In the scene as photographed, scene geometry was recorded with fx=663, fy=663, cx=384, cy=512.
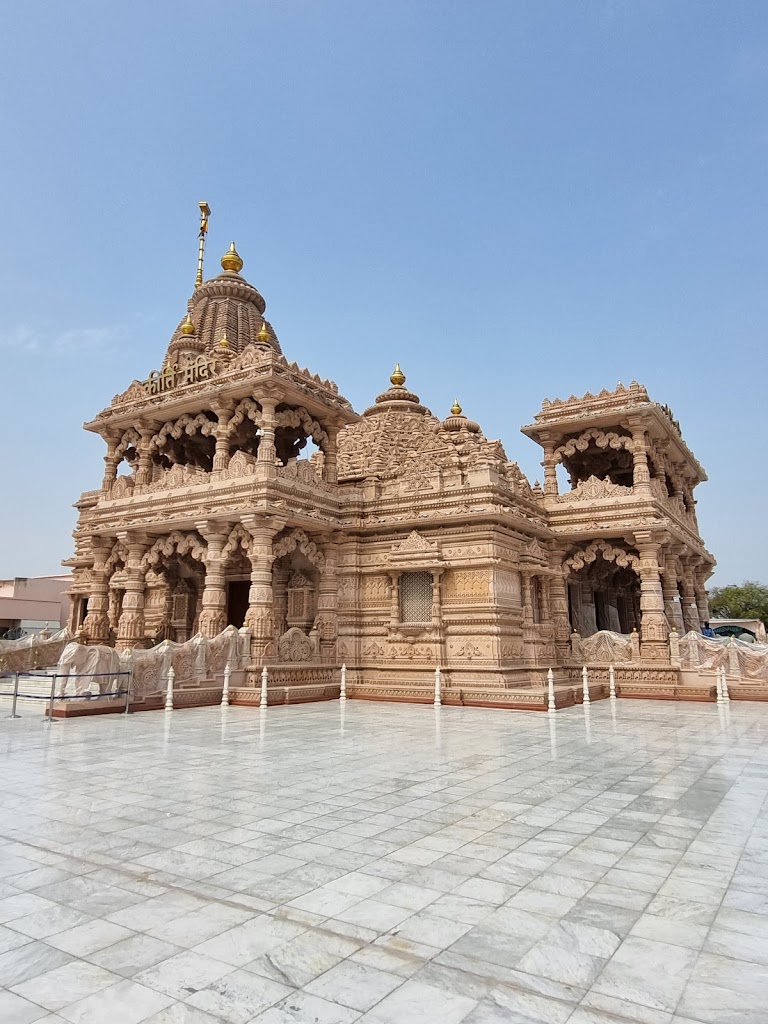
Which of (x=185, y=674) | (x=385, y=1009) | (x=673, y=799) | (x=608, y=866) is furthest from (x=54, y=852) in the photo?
(x=185, y=674)

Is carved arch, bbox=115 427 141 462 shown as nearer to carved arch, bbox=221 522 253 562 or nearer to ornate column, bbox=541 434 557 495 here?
carved arch, bbox=221 522 253 562

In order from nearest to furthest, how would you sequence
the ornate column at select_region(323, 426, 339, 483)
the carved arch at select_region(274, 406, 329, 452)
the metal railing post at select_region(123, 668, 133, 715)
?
the metal railing post at select_region(123, 668, 133, 715), the carved arch at select_region(274, 406, 329, 452), the ornate column at select_region(323, 426, 339, 483)

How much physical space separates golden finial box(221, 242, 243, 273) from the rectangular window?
15.9 meters

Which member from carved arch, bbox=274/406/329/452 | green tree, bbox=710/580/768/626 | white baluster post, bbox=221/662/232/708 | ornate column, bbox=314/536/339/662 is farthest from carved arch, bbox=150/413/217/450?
green tree, bbox=710/580/768/626

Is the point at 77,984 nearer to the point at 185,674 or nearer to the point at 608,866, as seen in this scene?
the point at 608,866

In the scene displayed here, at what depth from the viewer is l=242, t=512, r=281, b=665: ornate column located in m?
17.3

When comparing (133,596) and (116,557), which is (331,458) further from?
(116,557)

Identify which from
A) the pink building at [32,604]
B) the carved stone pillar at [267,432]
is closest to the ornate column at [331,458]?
the carved stone pillar at [267,432]

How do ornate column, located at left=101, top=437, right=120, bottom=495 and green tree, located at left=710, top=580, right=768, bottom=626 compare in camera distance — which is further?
green tree, located at left=710, top=580, right=768, bottom=626

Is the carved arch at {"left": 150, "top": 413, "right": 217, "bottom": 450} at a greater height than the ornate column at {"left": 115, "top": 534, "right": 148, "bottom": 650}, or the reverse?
the carved arch at {"left": 150, "top": 413, "right": 217, "bottom": 450}

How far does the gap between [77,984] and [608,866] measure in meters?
3.46

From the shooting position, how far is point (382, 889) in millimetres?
4262

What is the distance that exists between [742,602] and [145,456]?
196ft

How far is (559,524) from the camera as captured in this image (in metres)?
21.9
